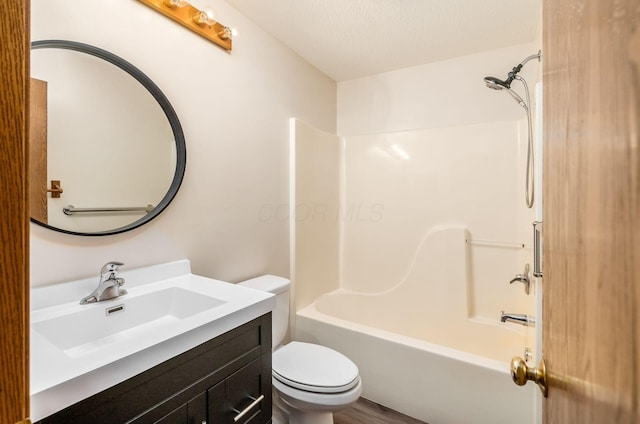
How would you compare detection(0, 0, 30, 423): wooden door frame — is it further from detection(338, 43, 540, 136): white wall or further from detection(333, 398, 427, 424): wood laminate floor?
detection(338, 43, 540, 136): white wall

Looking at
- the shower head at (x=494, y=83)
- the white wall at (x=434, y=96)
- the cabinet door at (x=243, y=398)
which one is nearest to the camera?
the cabinet door at (x=243, y=398)

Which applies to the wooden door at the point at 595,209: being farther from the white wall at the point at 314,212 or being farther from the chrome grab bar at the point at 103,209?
the white wall at the point at 314,212

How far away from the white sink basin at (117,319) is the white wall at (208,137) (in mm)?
168

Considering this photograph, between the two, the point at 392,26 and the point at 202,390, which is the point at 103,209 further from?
the point at 392,26

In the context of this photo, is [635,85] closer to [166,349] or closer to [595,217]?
[595,217]

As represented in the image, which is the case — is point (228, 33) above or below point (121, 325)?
above

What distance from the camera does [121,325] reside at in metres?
1.16

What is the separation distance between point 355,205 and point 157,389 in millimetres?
2195

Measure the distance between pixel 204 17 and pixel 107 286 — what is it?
134 cm

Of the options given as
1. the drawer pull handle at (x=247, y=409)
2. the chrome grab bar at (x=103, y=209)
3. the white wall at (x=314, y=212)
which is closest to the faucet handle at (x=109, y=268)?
the chrome grab bar at (x=103, y=209)

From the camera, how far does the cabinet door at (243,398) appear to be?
39.5 inches

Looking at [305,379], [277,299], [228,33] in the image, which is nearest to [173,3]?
[228,33]

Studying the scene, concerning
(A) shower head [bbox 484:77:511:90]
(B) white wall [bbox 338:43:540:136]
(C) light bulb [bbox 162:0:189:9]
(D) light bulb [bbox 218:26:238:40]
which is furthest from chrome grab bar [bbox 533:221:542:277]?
(C) light bulb [bbox 162:0:189:9]

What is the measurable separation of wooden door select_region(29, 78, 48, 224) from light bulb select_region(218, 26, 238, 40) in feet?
2.88
